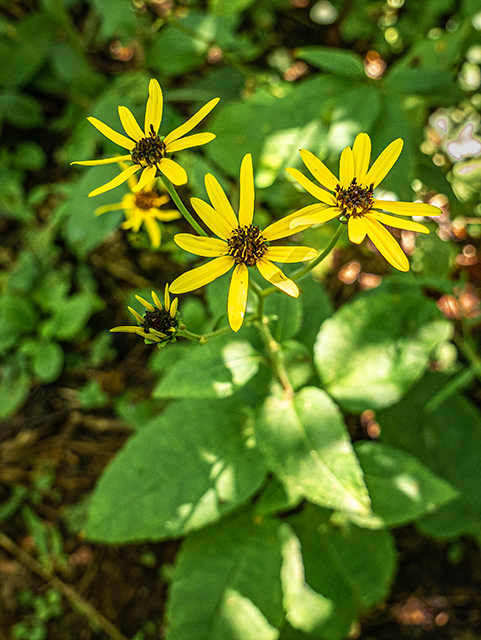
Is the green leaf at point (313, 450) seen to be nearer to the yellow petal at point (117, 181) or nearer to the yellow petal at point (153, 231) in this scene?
the yellow petal at point (153, 231)

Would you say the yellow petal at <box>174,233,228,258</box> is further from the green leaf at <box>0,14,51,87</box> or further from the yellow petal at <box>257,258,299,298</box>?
the green leaf at <box>0,14,51,87</box>

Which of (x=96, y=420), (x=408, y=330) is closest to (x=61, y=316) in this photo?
(x=96, y=420)

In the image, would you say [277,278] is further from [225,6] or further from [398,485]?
[225,6]

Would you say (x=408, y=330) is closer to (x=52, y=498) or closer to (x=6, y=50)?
(x=52, y=498)

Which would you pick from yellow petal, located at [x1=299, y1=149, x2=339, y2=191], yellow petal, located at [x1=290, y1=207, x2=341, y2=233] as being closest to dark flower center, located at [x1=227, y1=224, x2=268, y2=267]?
yellow petal, located at [x1=290, y1=207, x2=341, y2=233]

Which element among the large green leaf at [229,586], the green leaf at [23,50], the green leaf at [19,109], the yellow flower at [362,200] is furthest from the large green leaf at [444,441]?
the green leaf at [23,50]

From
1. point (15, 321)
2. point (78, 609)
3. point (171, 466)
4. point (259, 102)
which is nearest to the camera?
point (171, 466)

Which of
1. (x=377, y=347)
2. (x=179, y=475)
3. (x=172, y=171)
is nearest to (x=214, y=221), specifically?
(x=172, y=171)
